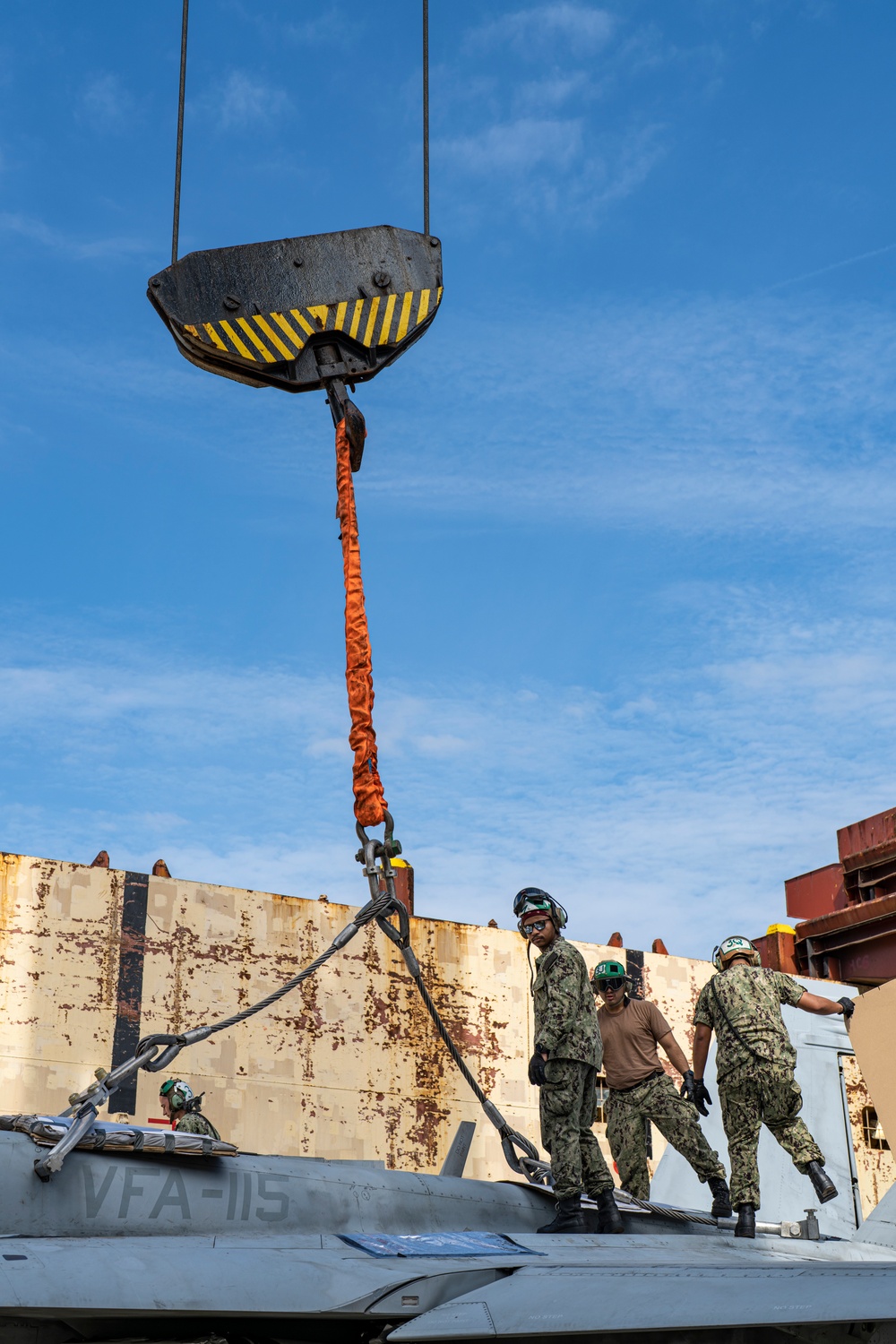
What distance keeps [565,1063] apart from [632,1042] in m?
1.68

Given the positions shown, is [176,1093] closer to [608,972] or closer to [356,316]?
[608,972]

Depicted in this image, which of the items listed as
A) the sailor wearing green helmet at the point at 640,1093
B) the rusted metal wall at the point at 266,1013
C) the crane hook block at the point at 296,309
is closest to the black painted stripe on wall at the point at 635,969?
the rusted metal wall at the point at 266,1013

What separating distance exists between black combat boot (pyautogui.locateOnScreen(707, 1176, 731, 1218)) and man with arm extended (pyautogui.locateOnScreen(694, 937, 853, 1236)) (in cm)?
37

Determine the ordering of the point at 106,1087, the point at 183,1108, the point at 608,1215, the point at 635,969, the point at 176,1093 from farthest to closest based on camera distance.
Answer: the point at 635,969
the point at 176,1093
the point at 183,1108
the point at 608,1215
the point at 106,1087

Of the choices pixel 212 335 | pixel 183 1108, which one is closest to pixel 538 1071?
pixel 183 1108

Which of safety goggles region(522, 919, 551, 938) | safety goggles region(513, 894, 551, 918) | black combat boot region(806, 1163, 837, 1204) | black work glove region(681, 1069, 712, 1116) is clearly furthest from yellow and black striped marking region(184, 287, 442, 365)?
black combat boot region(806, 1163, 837, 1204)

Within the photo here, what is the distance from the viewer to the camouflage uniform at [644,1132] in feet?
28.8

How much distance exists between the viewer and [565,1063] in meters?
7.64

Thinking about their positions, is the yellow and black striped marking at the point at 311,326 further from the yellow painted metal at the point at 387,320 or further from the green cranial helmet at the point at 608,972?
the green cranial helmet at the point at 608,972

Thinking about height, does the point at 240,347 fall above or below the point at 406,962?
above

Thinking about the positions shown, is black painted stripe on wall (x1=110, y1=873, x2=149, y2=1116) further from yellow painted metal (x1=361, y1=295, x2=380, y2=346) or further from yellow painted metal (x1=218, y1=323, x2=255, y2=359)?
yellow painted metal (x1=361, y1=295, x2=380, y2=346)

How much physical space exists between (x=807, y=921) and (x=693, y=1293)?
10908 millimetres

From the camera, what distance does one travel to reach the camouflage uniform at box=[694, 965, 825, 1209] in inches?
336

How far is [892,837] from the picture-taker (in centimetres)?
1520
